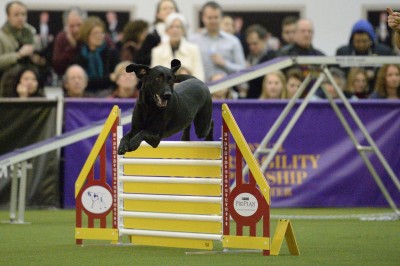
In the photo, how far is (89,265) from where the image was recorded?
7133mm

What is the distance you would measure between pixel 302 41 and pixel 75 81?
122 inches

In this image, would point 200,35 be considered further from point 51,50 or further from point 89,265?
point 89,265

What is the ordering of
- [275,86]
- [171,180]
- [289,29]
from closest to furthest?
1. [171,180]
2. [275,86]
3. [289,29]

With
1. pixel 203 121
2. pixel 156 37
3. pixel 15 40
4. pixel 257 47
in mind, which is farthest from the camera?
pixel 257 47

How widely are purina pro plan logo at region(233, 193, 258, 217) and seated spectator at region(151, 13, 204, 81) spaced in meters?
5.20

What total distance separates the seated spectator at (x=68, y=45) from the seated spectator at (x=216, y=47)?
5.21 feet

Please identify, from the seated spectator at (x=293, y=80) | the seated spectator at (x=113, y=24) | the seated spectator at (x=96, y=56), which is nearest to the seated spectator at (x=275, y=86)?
the seated spectator at (x=293, y=80)

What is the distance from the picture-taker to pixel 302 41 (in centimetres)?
1398

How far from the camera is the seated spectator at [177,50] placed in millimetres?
12922

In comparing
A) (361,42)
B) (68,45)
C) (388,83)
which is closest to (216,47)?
(361,42)

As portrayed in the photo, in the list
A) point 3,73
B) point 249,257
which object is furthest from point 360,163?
point 249,257

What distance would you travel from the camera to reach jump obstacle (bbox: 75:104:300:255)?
779 centimetres

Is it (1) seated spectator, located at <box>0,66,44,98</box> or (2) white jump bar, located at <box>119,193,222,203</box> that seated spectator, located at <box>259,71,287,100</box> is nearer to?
(1) seated spectator, located at <box>0,66,44,98</box>

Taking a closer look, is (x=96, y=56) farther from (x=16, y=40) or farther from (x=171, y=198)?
(x=171, y=198)
